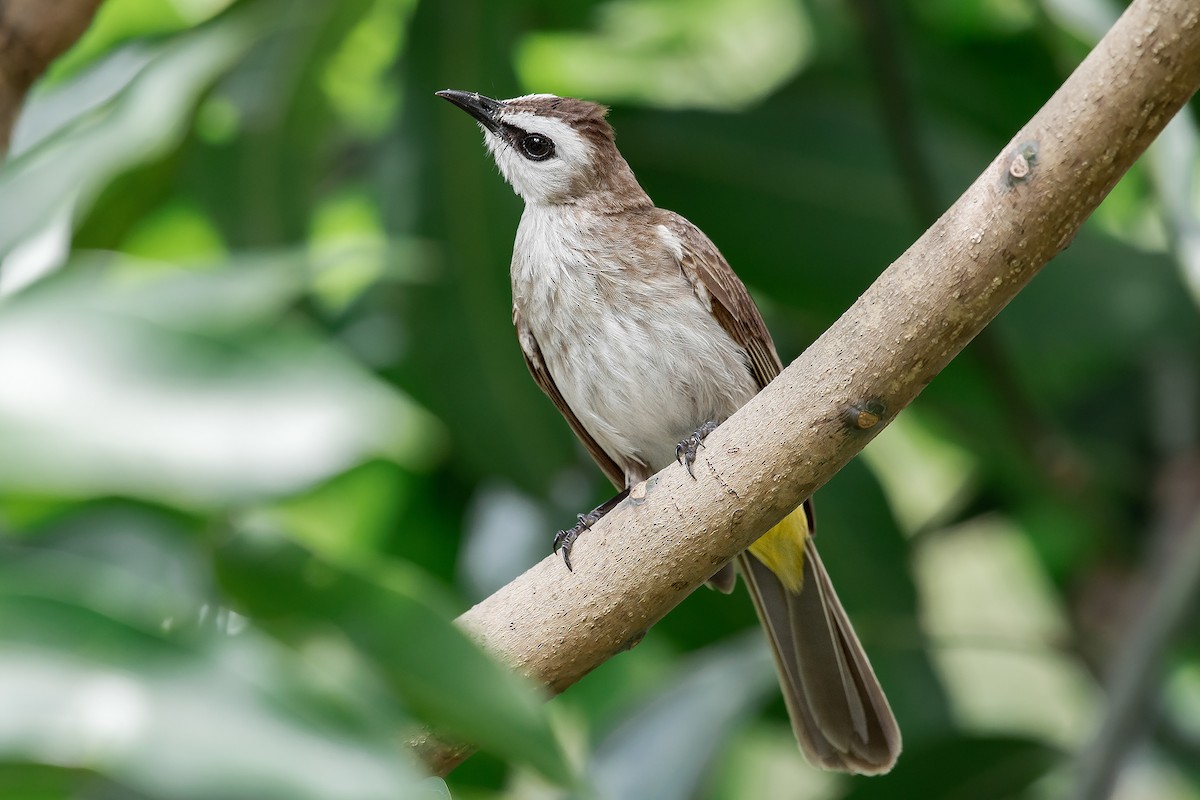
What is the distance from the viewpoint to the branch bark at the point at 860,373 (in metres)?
1.48

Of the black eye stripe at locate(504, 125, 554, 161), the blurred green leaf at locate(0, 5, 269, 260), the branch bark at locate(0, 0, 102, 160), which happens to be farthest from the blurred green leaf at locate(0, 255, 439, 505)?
the black eye stripe at locate(504, 125, 554, 161)

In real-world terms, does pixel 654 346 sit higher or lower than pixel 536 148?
lower

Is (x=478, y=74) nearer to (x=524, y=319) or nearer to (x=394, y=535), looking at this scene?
(x=524, y=319)

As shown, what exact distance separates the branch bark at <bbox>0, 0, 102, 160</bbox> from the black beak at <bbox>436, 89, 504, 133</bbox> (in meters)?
0.88

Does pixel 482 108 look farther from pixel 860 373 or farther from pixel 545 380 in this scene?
pixel 860 373

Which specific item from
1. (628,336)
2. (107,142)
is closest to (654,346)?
(628,336)

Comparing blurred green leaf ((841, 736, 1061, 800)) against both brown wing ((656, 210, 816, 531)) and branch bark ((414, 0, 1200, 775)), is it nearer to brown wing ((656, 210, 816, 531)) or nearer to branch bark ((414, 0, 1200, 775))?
brown wing ((656, 210, 816, 531))

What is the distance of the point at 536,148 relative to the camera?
3178 mm

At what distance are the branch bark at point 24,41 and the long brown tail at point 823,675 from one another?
5.51 feet

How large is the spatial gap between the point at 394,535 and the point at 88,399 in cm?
303

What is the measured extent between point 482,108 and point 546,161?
19 cm

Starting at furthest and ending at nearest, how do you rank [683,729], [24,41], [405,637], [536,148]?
[536,148] < [683,729] < [24,41] < [405,637]

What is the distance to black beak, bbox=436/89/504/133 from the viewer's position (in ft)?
10.1

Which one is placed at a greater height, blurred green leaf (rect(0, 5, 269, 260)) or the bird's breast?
blurred green leaf (rect(0, 5, 269, 260))
